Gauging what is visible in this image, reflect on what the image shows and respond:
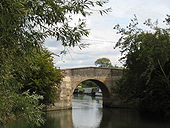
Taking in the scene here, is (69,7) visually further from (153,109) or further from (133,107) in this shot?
(133,107)

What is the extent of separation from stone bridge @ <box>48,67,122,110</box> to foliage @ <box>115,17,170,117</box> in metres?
4.82

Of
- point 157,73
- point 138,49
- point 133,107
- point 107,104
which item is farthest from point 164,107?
point 107,104

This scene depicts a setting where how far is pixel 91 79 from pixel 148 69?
12.5 metres

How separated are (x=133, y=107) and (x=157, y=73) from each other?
8447 millimetres

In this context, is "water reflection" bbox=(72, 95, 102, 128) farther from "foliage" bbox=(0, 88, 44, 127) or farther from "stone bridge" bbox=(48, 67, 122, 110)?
"foliage" bbox=(0, 88, 44, 127)

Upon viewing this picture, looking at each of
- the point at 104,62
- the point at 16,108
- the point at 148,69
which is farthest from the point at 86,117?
the point at 104,62

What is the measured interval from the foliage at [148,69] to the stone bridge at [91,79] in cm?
482

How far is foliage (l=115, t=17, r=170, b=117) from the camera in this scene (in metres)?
17.4

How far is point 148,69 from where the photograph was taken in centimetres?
1795

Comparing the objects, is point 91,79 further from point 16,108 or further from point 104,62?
point 104,62

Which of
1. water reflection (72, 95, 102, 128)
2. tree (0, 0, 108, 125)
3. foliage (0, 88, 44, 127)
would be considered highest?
tree (0, 0, 108, 125)

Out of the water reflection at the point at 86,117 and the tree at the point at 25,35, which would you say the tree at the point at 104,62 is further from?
the tree at the point at 25,35

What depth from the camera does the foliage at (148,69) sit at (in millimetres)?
17375

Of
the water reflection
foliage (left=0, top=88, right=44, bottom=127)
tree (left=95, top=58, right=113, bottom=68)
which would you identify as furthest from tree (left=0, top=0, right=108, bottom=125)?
tree (left=95, top=58, right=113, bottom=68)
